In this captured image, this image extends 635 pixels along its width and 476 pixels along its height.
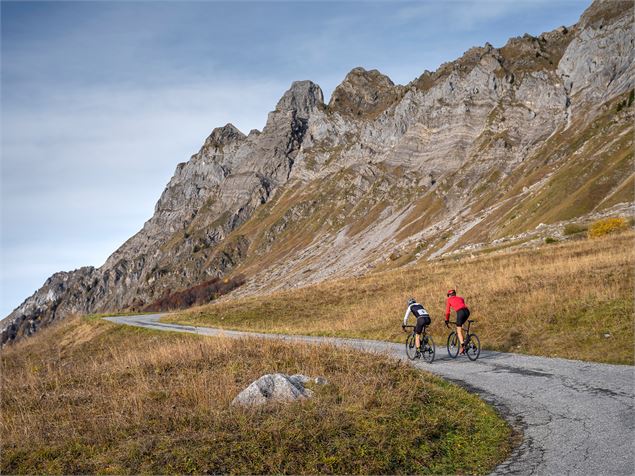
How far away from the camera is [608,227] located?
43.9 meters

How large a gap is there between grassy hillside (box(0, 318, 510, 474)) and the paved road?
60cm

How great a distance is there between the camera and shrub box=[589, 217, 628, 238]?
43.1 m

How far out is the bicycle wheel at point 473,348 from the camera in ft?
55.4

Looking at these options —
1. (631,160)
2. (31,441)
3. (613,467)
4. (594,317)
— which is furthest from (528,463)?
(631,160)

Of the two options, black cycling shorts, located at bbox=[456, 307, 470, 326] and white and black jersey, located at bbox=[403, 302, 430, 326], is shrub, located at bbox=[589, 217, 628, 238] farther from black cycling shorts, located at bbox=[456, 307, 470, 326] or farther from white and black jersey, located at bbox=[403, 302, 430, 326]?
white and black jersey, located at bbox=[403, 302, 430, 326]

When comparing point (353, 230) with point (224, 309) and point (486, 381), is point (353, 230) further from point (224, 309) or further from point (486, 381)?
point (486, 381)

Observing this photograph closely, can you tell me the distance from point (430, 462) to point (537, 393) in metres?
5.21

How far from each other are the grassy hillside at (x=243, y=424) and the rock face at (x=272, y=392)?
32 centimetres

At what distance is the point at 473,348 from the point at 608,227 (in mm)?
34146

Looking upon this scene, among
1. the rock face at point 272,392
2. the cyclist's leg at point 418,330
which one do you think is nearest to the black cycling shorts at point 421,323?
the cyclist's leg at point 418,330

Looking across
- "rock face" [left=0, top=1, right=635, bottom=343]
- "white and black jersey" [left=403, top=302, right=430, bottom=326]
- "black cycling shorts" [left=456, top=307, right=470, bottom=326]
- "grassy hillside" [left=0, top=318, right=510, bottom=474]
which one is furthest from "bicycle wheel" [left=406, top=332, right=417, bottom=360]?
"rock face" [left=0, top=1, right=635, bottom=343]

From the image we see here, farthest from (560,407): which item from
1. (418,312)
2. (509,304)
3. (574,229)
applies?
(574,229)

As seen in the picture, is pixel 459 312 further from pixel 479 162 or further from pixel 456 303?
pixel 479 162

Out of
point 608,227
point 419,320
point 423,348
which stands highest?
point 608,227
